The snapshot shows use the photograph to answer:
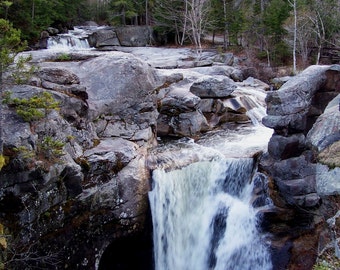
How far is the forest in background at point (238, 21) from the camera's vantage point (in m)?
29.2

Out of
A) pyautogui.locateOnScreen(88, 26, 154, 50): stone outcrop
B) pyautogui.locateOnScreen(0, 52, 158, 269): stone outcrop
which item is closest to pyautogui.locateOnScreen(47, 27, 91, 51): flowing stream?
pyautogui.locateOnScreen(88, 26, 154, 50): stone outcrop

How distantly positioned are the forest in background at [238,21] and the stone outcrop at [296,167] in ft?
58.1

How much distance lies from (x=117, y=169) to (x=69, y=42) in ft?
85.9

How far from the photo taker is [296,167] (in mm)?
10656

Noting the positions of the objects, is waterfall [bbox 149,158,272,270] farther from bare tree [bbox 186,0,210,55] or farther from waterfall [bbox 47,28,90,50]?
waterfall [bbox 47,28,90,50]

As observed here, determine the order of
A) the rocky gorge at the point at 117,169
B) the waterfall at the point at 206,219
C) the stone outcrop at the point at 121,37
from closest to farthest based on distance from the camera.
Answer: the rocky gorge at the point at 117,169, the waterfall at the point at 206,219, the stone outcrop at the point at 121,37

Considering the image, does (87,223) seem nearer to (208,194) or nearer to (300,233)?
(208,194)

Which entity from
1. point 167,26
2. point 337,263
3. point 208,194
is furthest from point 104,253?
point 167,26

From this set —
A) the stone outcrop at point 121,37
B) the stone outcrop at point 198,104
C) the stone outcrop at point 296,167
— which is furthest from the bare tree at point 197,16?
the stone outcrop at point 296,167

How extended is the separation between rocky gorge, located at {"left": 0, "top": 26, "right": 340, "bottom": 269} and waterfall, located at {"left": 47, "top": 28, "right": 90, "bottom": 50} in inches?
757

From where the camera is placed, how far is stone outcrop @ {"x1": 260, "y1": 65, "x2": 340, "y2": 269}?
1000 centimetres

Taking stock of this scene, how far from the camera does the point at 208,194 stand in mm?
11461

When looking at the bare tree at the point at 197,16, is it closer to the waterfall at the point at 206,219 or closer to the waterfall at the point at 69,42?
the waterfall at the point at 69,42

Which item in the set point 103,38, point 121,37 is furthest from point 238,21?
point 103,38
